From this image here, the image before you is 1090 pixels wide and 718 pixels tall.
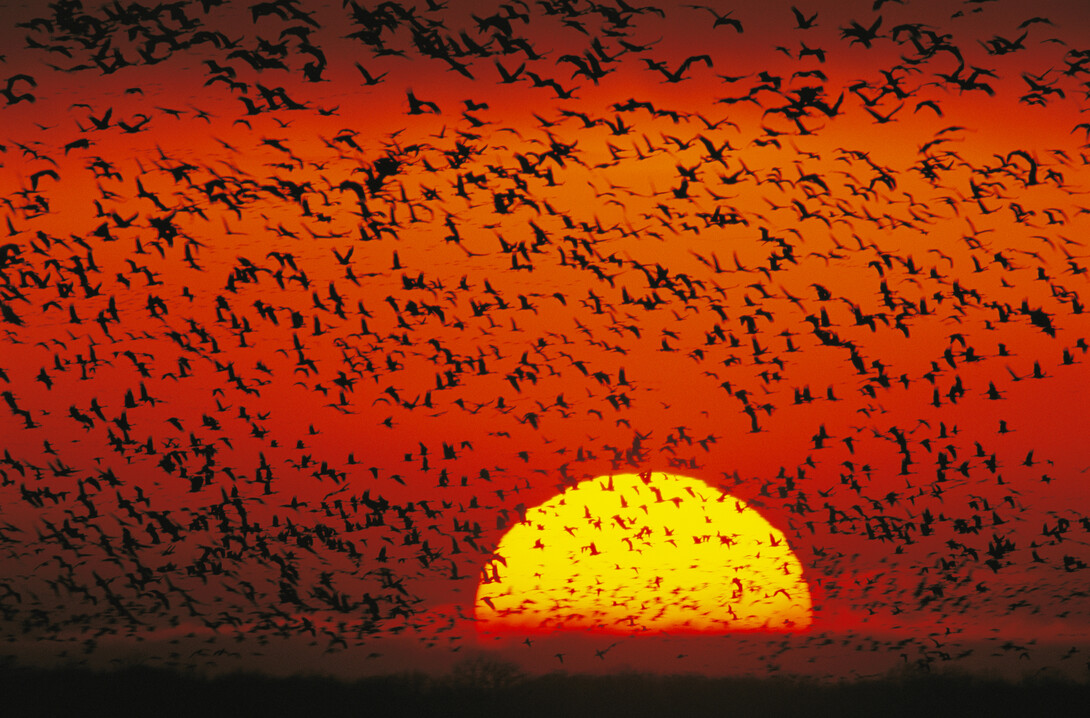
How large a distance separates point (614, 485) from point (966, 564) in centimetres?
443

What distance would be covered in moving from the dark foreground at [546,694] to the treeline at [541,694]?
16 millimetres

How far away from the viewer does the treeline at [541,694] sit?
13.5 m

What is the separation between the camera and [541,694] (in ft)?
47.2

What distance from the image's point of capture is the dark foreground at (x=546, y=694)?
1355 cm

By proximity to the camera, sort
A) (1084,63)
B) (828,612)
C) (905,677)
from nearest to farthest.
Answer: (1084,63) → (828,612) → (905,677)

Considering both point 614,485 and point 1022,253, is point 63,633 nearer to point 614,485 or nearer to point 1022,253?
point 614,485

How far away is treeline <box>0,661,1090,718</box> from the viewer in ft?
44.4

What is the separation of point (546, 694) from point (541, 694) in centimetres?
9

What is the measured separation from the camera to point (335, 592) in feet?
41.1

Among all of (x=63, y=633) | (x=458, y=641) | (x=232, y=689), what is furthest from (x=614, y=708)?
(x=63, y=633)

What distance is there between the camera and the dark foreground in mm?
13547

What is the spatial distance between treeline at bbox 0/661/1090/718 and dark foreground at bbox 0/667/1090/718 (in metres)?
0.02

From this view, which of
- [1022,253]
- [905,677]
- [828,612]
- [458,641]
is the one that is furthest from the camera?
[905,677]

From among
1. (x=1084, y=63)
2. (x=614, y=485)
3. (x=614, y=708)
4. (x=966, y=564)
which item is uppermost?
(x=1084, y=63)
